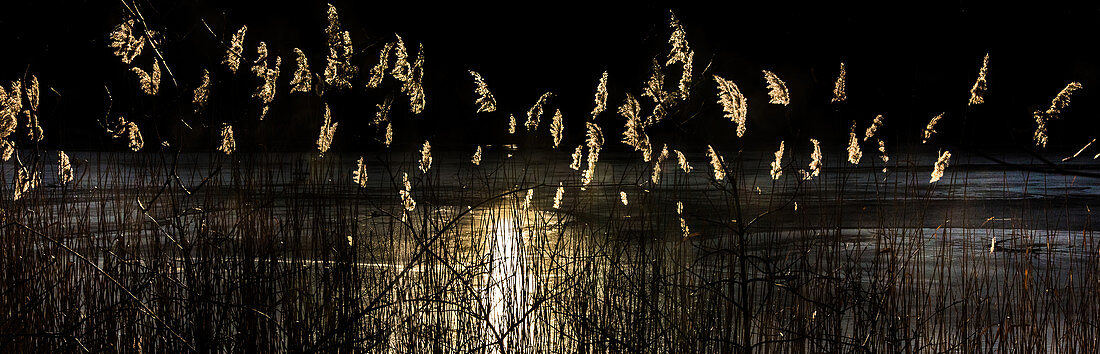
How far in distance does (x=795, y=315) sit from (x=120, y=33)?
6.11 feet

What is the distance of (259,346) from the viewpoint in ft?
8.48

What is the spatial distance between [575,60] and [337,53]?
19.3m

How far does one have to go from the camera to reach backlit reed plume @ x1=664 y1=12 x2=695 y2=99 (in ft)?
7.39

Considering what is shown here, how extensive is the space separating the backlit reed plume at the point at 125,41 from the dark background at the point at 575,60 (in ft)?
0.10

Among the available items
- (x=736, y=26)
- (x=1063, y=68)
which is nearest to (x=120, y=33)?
(x=736, y=26)

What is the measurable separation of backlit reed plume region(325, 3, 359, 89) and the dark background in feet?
0.13

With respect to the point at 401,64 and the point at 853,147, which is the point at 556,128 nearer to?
the point at 401,64

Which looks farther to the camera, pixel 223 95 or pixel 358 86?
pixel 358 86

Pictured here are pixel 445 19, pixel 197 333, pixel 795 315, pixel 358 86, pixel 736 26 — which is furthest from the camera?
pixel 445 19

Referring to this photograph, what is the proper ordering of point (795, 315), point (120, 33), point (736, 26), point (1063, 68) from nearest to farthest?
point (120, 33)
point (795, 315)
point (736, 26)
point (1063, 68)

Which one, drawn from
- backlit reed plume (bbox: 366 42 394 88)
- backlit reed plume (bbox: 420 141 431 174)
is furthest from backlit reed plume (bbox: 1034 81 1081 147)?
backlit reed plume (bbox: 366 42 394 88)

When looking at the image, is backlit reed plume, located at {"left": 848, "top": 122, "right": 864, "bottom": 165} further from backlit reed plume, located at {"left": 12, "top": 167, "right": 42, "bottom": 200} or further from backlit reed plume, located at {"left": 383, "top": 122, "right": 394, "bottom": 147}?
backlit reed plume, located at {"left": 12, "top": 167, "right": 42, "bottom": 200}

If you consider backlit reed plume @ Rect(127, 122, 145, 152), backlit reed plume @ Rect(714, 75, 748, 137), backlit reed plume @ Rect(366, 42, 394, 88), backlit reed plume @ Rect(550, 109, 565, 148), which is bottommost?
backlit reed plume @ Rect(127, 122, 145, 152)

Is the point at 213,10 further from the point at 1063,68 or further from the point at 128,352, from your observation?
the point at 1063,68
